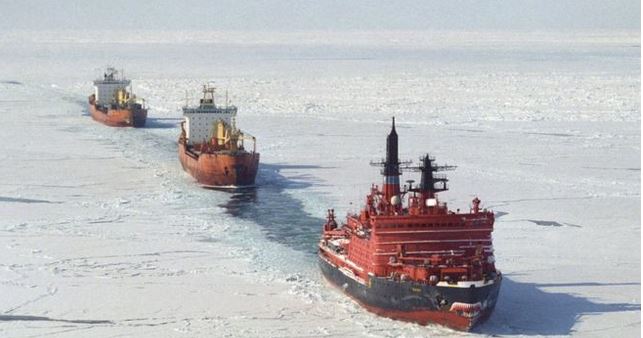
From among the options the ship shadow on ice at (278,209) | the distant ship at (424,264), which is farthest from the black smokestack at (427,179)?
the ship shadow on ice at (278,209)

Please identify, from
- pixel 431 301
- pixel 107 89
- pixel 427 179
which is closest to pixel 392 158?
pixel 427 179

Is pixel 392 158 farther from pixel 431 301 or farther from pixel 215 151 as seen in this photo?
pixel 215 151

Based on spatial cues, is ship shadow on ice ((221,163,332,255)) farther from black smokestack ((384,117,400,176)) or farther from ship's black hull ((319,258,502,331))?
ship's black hull ((319,258,502,331))

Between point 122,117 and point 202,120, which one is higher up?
point 122,117

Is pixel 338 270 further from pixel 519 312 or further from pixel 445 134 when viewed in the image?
pixel 445 134

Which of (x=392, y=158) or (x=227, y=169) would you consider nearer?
(x=392, y=158)

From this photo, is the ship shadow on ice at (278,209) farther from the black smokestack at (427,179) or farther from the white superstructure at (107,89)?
the white superstructure at (107,89)

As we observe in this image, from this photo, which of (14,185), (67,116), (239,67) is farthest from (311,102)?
(239,67)
